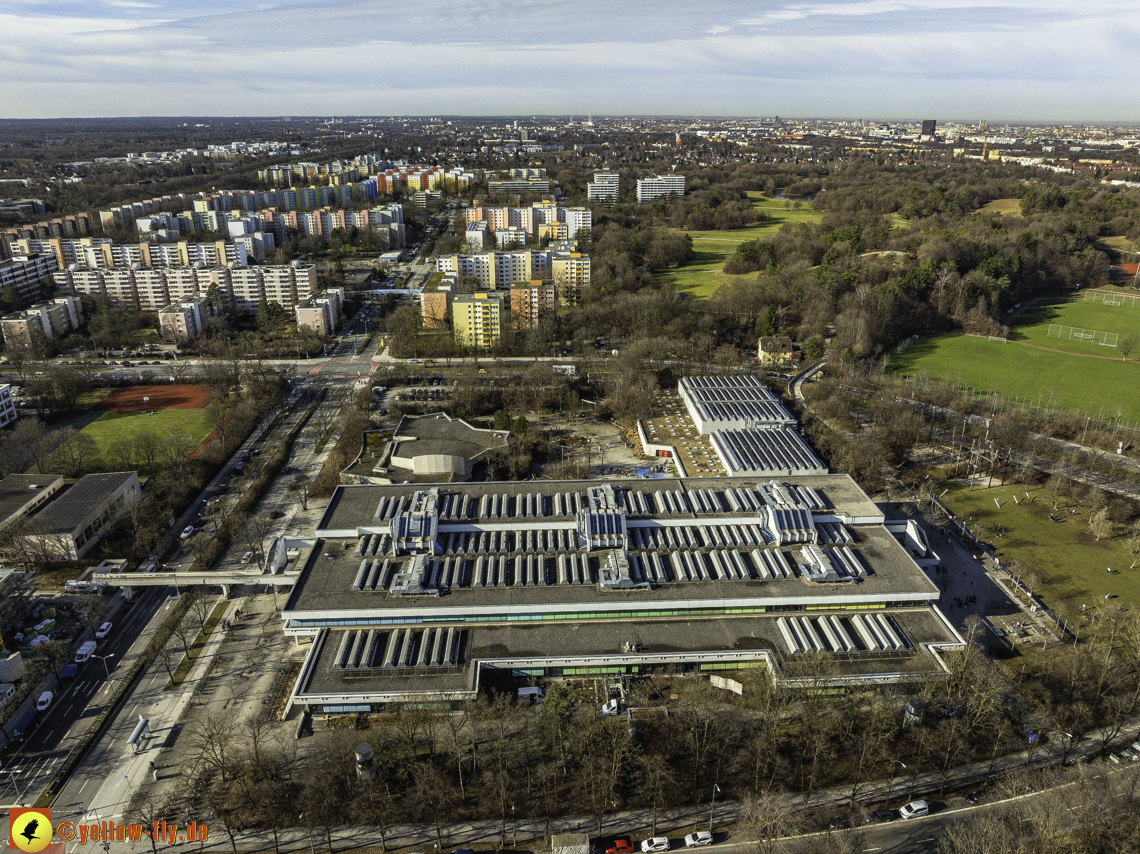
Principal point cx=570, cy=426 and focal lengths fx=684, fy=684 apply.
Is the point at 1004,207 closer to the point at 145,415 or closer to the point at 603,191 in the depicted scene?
the point at 603,191

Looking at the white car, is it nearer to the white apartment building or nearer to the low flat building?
the low flat building

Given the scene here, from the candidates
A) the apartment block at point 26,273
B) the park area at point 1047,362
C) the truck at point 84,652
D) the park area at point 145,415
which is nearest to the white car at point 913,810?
the truck at point 84,652

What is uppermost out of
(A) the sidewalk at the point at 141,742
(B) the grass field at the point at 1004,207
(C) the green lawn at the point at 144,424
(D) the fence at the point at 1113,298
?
(B) the grass field at the point at 1004,207

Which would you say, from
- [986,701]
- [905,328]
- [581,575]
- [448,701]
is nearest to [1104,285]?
[905,328]

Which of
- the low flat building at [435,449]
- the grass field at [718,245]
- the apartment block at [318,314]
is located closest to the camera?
the low flat building at [435,449]

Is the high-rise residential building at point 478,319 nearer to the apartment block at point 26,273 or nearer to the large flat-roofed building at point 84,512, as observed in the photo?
the large flat-roofed building at point 84,512

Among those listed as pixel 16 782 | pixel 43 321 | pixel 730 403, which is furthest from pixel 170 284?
pixel 16 782

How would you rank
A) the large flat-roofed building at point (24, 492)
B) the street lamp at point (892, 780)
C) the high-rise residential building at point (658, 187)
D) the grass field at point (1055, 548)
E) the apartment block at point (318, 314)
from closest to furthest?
the street lamp at point (892, 780) < the grass field at point (1055, 548) < the large flat-roofed building at point (24, 492) < the apartment block at point (318, 314) < the high-rise residential building at point (658, 187)
